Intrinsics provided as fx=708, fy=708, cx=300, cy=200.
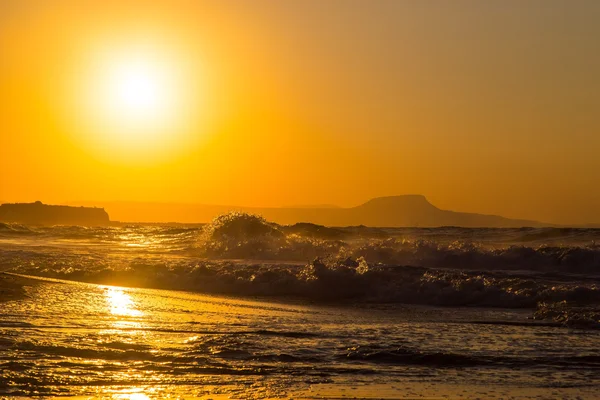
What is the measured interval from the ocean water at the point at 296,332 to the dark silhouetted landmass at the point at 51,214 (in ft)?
338

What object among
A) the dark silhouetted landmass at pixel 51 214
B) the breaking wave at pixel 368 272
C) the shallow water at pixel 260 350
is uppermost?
the dark silhouetted landmass at pixel 51 214

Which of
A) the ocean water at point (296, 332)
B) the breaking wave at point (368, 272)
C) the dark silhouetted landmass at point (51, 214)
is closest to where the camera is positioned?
the ocean water at point (296, 332)

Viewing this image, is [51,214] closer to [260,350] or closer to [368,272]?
[368,272]

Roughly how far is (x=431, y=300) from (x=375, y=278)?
175 centimetres

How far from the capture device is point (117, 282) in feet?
58.6

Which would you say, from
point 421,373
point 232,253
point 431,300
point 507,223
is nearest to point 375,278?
point 431,300

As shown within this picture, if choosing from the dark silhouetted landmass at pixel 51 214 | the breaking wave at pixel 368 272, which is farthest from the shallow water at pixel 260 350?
the dark silhouetted landmass at pixel 51 214

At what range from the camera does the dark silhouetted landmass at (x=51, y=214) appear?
118000 millimetres

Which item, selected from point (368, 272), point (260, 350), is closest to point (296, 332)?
point (260, 350)

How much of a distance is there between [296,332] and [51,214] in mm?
121249

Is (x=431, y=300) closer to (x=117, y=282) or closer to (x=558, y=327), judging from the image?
(x=558, y=327)

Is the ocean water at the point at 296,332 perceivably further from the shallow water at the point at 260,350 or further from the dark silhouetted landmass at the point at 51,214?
the dark silhouetted landmass at the point at 51,214

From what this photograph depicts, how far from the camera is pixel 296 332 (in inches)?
401

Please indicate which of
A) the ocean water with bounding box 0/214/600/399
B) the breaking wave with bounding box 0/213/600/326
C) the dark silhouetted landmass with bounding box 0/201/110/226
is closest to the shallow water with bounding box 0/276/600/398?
the ocean water with bounding box 0/214/600/399
